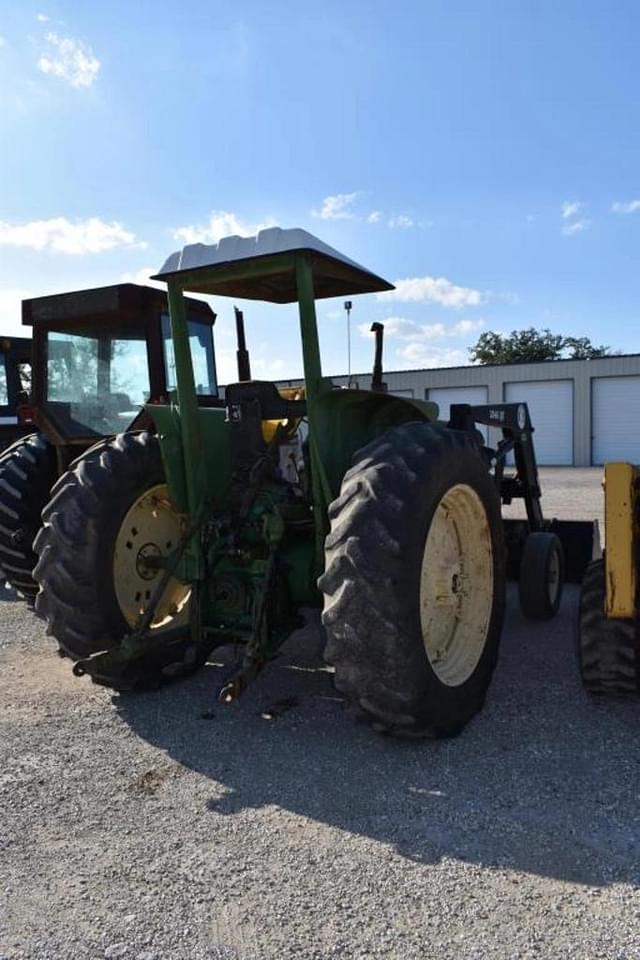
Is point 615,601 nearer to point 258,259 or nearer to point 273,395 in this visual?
point 273,395

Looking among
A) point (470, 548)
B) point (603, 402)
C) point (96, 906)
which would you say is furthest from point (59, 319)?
point (603, 402)

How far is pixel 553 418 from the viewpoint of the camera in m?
30.9

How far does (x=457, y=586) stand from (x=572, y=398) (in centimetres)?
2778

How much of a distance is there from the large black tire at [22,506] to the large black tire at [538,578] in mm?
4011

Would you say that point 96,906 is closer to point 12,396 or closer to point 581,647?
point 581,647

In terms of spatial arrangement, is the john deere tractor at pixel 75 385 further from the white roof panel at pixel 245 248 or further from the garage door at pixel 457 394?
the garage door at pixel 457 394

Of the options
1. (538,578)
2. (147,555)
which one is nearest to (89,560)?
(147,555)

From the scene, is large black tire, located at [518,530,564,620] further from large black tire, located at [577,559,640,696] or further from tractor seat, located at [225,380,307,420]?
tractor seat, located at [225,380,307,420]

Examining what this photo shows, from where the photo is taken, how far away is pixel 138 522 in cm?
481

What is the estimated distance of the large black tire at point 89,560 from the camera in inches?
172

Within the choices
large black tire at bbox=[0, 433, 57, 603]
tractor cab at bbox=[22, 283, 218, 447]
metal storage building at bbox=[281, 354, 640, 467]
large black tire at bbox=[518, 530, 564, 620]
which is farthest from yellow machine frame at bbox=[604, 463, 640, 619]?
metal storage building at bbox=[281, 354, 640, 467]

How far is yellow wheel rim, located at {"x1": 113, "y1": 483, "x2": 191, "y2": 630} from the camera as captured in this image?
15.3 feet

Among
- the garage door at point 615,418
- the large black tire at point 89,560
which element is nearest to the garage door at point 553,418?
the garage door at point 615,418

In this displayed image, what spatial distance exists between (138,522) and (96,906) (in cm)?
241
